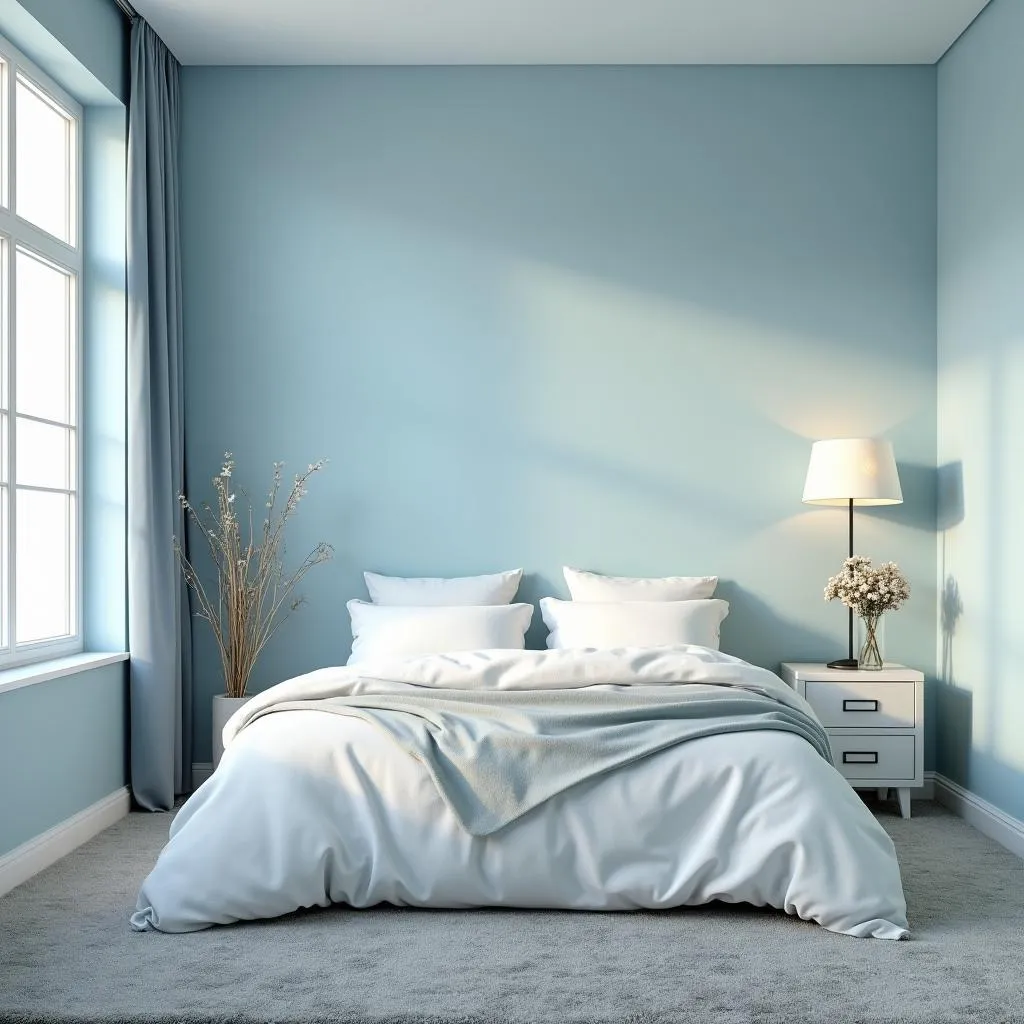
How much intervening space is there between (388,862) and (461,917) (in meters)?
0.26

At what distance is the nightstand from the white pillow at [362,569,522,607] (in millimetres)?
1261

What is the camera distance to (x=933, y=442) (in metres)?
4.91

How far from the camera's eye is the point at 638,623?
450cm

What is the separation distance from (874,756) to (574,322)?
87.1 inches

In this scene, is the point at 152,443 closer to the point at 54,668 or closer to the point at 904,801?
the point at 54,668

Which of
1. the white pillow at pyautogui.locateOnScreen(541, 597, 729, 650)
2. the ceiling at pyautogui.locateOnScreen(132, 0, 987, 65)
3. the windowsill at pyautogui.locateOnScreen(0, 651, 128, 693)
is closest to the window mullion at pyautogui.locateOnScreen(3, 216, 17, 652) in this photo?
the windowsill at pyautogui.locateOnScreen(0, 651, 128, 693)

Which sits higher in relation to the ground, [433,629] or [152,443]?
[152,443]

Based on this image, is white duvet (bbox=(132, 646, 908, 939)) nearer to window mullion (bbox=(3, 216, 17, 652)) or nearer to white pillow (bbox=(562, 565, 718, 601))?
window mullion (bbox=(3, 216, 17, 652))

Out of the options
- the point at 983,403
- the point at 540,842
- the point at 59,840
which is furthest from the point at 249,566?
the point at 983,403

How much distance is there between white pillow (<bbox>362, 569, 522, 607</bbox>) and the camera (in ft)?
15.5

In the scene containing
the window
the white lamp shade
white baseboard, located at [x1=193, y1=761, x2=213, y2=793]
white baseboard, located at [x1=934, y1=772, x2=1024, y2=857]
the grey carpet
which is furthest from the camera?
white baseboard, located at [x1=193, y1=761, x2=213, y2=793]

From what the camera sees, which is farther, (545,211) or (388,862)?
(545,211)

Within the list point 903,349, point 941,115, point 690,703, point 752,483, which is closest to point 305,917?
point 690,703

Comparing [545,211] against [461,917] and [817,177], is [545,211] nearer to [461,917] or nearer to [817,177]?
[817,177]
